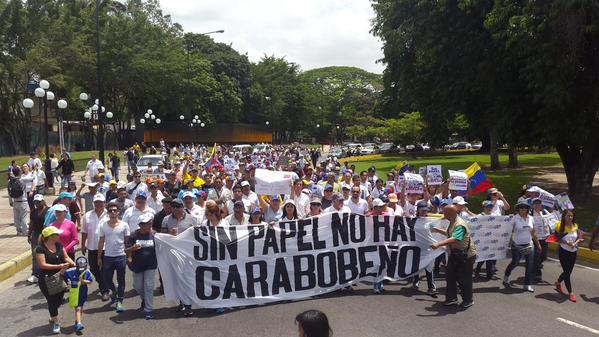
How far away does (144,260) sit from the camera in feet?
25.4

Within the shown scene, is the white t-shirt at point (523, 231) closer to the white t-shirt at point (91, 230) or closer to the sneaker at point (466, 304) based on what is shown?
the sneaker at point (466, 304)

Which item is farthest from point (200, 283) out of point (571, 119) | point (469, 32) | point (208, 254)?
point (469, 32)

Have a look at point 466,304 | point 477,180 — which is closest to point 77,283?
point 466,304

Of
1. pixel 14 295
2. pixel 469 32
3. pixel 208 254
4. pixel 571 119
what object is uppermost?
pixel 469 32

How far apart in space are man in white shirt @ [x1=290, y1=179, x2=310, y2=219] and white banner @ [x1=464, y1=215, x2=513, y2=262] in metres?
3.32

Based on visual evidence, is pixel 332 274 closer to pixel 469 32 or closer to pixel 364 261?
pixel 364 261

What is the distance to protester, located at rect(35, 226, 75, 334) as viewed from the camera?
7070 mm

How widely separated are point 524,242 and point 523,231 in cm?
19

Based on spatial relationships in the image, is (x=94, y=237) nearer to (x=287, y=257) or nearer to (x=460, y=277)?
(x=287, y=257)

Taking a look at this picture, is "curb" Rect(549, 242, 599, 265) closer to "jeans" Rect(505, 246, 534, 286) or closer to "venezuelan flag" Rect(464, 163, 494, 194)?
"venezuelan flag" Rect(464, 163, 494, 194)

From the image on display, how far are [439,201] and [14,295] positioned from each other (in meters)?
8.52

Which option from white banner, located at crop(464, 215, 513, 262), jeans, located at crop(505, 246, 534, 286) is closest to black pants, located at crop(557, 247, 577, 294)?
jeans, located at crop(505, 246, 534, 286)

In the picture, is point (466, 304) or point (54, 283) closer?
point (54, 283)

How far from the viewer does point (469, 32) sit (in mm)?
19219
